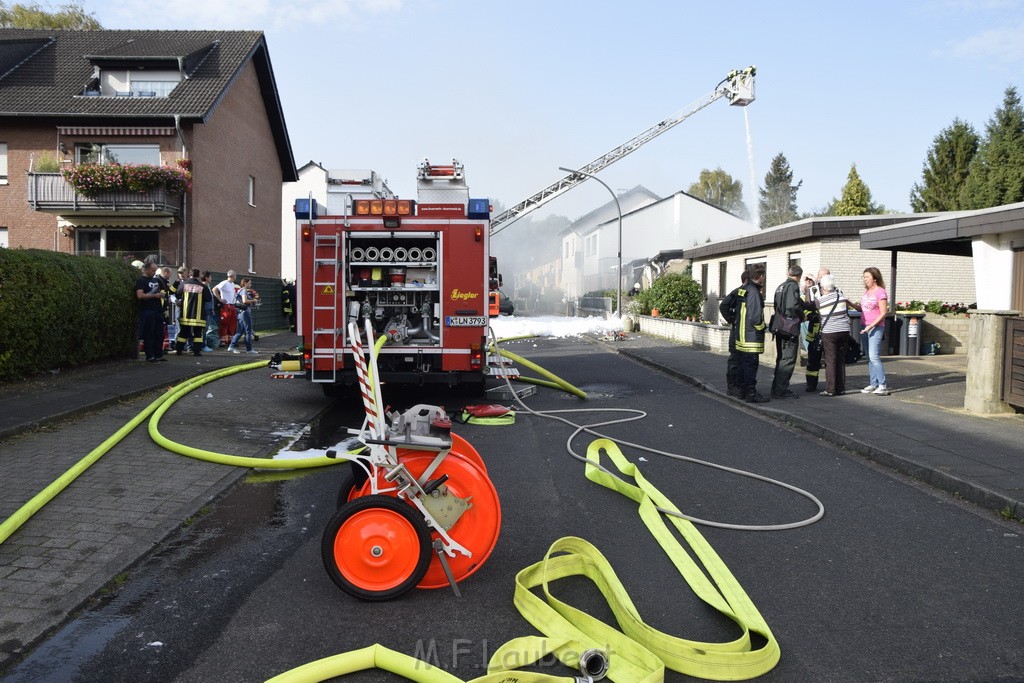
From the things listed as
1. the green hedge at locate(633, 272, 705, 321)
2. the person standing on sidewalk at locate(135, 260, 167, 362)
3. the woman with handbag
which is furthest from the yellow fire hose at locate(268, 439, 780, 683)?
the green hedge at locate(633, 272, 705, 321)

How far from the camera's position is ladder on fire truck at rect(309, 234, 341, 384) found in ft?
32.5

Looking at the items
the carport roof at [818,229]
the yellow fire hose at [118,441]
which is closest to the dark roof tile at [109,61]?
the carport roof at [818,229]

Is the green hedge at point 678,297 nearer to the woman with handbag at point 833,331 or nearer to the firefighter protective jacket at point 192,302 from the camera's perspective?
the woman with handbag at point 833,331

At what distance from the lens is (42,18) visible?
4356 cm

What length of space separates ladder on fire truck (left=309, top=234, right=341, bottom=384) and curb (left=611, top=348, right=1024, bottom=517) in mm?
5519

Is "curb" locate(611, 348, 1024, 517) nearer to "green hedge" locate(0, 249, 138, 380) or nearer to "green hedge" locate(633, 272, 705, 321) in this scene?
"green hedge" locate(0, 249, 138, 380)

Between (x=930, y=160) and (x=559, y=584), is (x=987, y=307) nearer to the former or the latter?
(x=559, y=584)

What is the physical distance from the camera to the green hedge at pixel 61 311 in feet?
33.7

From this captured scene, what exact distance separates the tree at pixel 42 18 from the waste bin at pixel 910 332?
144 ft

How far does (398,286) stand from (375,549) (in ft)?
21.4

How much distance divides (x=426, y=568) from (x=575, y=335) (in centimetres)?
2545

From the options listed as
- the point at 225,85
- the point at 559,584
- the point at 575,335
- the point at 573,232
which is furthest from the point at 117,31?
the point at 573,232

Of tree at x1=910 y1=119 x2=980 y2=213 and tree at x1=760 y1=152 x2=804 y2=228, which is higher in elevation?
tree at x1=760 y1=152 x2=804 y2=228

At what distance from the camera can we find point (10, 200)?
1049 inches
